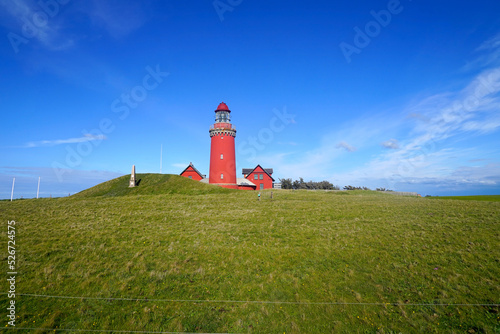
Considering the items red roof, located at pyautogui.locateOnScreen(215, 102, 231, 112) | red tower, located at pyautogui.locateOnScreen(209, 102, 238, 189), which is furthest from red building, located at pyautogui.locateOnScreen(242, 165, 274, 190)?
red roof, located at pyautogui.locateOnScreen(215, 102, 231, 112)

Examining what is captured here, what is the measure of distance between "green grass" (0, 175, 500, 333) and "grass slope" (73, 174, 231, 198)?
16763 millimetres

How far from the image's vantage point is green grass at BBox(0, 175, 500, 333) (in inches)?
323

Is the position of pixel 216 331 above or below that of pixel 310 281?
below

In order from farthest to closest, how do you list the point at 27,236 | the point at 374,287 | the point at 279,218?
the point at 279,218
the point at 27,236
the point at 374,287

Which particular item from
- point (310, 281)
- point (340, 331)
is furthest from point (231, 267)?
point (340, 331)

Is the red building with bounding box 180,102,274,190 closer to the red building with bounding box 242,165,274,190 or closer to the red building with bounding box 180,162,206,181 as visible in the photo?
the red building with bounding box 180,162,206,181

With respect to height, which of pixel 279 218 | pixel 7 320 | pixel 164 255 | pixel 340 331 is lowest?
pixel 340 331

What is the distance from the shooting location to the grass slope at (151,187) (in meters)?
35.5

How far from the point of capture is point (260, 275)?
36.0 ft

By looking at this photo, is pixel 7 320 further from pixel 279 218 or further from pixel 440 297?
pixel 279 218

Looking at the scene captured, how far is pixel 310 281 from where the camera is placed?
10500mm

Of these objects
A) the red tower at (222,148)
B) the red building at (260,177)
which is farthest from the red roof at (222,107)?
the red building at (260,177)

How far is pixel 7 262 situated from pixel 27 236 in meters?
4.04

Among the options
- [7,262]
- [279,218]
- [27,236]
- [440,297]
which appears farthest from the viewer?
[279,218]
